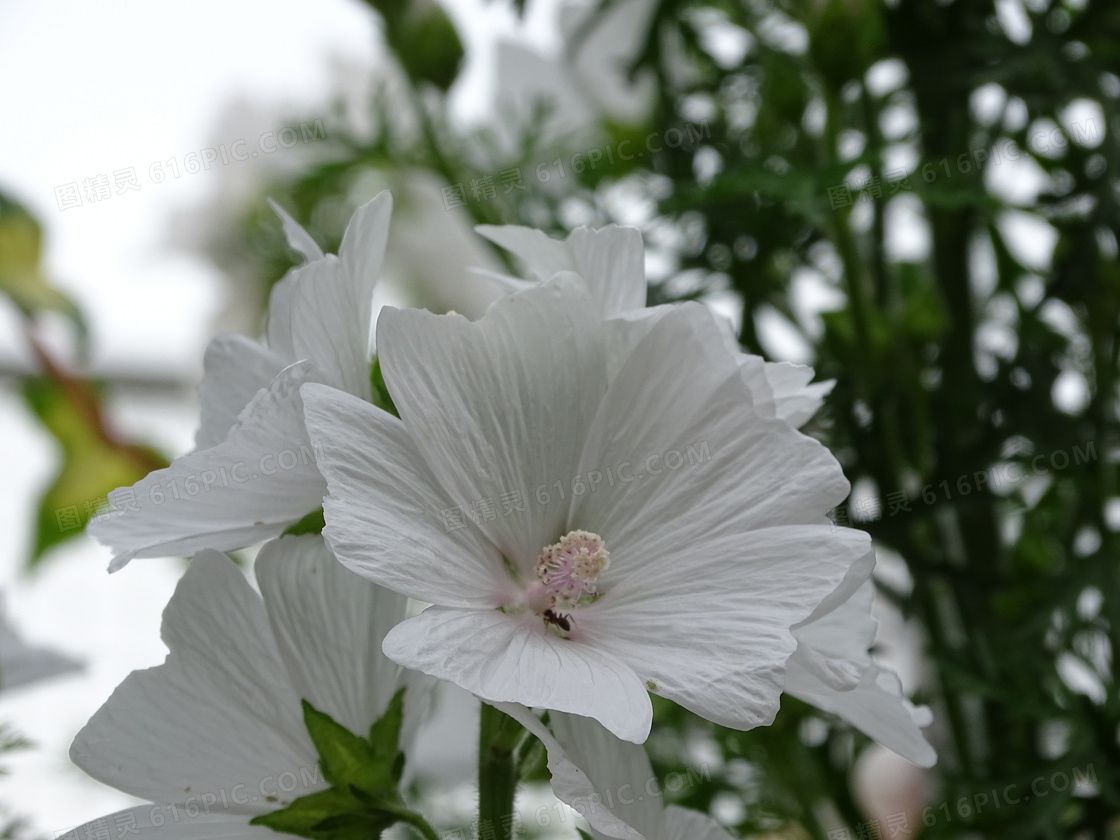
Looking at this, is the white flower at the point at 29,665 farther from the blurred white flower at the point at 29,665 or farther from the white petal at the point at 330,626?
the white petal at the point at 330,626

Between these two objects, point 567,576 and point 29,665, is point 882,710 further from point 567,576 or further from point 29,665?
point 29,665

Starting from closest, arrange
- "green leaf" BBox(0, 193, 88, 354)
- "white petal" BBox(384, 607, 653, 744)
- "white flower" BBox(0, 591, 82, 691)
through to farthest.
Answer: "white petal" BBox(384, 607, 653, 744), "white flower" BBox(0, 591, 82, 691), "green leaf" BBox(0, 193, 88, 354)

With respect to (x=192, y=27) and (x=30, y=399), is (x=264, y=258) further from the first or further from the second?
(x=192, y=27)

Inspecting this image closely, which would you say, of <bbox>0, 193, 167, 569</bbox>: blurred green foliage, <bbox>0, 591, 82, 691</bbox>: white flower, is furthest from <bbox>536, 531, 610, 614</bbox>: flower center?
<bbox>0, 193, 167, 569</bbox>: blurred green foliage

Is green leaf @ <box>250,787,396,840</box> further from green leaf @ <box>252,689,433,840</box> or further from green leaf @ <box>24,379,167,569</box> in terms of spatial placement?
green leaf @ <box>24,379,167,569</box>

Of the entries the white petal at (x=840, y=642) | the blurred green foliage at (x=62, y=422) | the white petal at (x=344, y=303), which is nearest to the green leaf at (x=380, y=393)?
the white petal at (x=344, y=303)

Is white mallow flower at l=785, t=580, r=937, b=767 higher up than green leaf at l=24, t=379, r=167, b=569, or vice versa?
white mallow flower at l=785, t=580, r=937, b=767

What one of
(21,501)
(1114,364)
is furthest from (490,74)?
(21,501)
